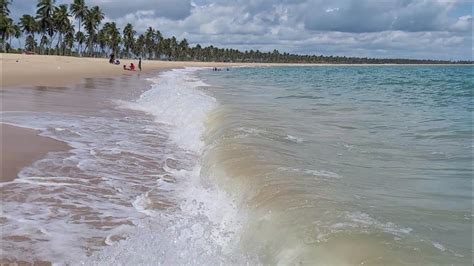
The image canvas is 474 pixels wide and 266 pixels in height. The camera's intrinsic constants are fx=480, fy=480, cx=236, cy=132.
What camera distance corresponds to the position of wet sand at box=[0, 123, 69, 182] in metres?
7.27

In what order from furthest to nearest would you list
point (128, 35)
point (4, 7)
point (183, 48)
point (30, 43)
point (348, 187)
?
point (183, 48) < point (128, 35) < point (30, 43) < point (4, 7) < point (348, 187)

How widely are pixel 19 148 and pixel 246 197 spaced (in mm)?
4867

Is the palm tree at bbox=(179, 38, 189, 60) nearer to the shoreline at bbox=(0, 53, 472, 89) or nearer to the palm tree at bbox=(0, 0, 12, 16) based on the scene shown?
the palm tree at bbox=(0, 0, 12, 16)

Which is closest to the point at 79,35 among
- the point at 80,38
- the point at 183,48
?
the point at 80,38

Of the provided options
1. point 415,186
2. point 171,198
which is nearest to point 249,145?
point 171,198

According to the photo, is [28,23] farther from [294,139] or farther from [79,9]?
[294,139]

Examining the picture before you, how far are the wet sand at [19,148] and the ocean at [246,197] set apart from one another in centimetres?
26

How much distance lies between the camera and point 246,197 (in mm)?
5918

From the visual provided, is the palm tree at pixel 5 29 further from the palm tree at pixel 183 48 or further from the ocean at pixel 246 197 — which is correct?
the palm tree at pixel 183 48

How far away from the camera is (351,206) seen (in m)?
5.33

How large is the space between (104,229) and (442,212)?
3.70 m

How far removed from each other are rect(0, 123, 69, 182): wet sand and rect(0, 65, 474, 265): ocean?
0.86ft

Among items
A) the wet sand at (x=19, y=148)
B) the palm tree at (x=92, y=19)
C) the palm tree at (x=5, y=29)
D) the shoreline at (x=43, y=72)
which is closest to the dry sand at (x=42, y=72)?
the shoreline at (x=43, y=72)

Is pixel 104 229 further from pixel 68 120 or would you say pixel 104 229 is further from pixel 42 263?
pixel 68 120
